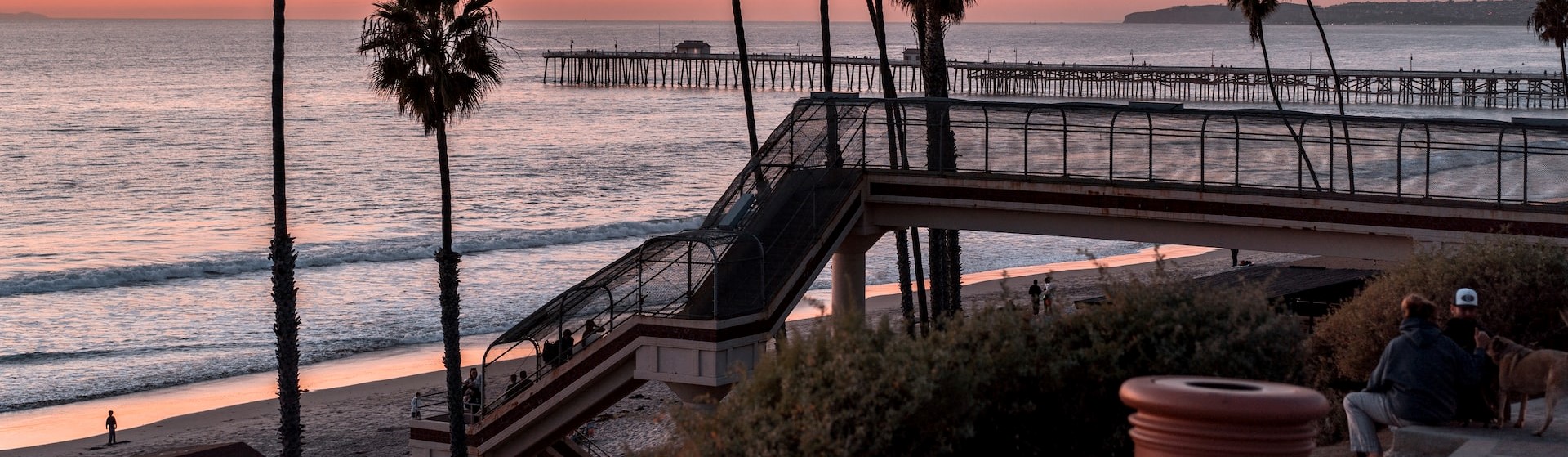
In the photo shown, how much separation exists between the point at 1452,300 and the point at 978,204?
927cm

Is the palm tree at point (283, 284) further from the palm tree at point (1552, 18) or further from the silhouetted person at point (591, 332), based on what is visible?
the palm tree at point (1552, 18)

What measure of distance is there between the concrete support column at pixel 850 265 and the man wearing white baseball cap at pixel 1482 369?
1255 centimetres

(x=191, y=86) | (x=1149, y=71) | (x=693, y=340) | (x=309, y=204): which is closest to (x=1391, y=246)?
(x=693, y=340)

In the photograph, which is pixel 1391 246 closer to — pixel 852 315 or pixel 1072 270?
pixel 852 315

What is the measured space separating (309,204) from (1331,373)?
2549 inches

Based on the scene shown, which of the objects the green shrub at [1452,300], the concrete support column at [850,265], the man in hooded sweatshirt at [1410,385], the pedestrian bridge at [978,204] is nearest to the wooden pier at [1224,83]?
the pedestrian bridge at [978,204]

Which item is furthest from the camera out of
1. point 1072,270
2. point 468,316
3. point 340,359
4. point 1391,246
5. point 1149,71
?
point 1149,71

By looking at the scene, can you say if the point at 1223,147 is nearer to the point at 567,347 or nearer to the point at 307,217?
the point at 567,347

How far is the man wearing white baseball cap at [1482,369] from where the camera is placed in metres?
9.52

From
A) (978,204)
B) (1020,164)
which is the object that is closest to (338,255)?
(1020,164)

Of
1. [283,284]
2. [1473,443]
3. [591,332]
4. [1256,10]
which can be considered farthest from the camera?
[1256,10]

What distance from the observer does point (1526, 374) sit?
9.53m

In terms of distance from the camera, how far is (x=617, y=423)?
27562mm

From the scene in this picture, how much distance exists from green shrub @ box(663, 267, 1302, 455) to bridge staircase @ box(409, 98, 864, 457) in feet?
24.2
